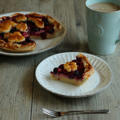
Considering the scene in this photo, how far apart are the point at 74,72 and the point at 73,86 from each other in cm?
5

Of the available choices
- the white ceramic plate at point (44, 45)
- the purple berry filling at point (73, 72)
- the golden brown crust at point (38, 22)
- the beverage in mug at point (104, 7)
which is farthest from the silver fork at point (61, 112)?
the golden brown crust at point (38, 22)

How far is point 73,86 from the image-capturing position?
89 cm

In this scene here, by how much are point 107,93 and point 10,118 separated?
34cm

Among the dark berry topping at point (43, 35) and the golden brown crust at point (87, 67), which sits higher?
the golden brown crust at point (87, 67)

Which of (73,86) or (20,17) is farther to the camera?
(20,17)

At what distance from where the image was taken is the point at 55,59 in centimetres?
102

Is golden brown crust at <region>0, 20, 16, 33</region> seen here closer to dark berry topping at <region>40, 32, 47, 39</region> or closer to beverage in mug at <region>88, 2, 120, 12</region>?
dark berry topping at <region>40, 32, 47, 39</region>

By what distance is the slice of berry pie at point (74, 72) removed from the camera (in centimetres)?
88

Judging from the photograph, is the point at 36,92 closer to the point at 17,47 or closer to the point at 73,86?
the point at 73,86

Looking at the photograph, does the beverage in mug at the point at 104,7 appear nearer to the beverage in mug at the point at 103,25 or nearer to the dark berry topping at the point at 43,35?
the beverage in mug at the point at 103,25

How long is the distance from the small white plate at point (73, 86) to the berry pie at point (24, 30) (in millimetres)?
140

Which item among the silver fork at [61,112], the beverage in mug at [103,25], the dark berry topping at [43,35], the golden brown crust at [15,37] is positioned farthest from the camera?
the dark berry topping at [43,35]

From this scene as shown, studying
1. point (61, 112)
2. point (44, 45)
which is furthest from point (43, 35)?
point (61, 112)

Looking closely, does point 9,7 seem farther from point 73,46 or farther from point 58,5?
point 73,46
